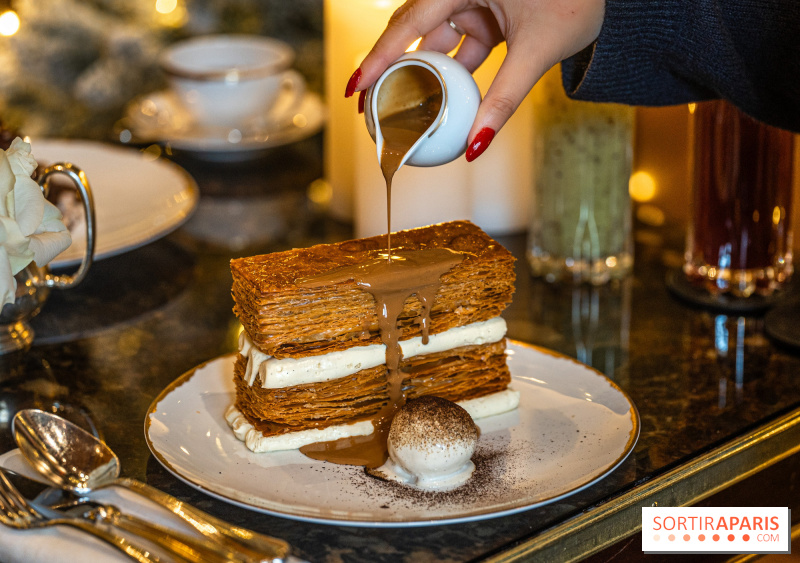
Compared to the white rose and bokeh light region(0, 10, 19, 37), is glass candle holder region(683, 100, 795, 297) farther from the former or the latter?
bokeh light region(0, 10, 19, 37)

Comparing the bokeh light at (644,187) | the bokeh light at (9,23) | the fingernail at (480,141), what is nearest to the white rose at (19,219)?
the fingernail at (480,141)

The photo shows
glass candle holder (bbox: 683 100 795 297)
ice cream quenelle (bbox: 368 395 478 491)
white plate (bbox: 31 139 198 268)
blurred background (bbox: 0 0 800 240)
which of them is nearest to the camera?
ice cream quenelle (bbox: 368 395 478 491)

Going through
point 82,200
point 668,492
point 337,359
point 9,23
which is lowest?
point 668,492

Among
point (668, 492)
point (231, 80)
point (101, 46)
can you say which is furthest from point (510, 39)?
point (101, 46)

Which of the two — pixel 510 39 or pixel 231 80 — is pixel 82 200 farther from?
pixel 231 80

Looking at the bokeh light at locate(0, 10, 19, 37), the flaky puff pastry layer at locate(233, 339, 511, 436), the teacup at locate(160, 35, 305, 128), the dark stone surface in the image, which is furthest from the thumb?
the bokeh light at locate(0, 10, 19, 37)

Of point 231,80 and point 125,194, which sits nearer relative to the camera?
point 125,194

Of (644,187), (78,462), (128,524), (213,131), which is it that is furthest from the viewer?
(213,131)

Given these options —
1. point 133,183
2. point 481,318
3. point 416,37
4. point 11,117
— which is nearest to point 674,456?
point 481,318
